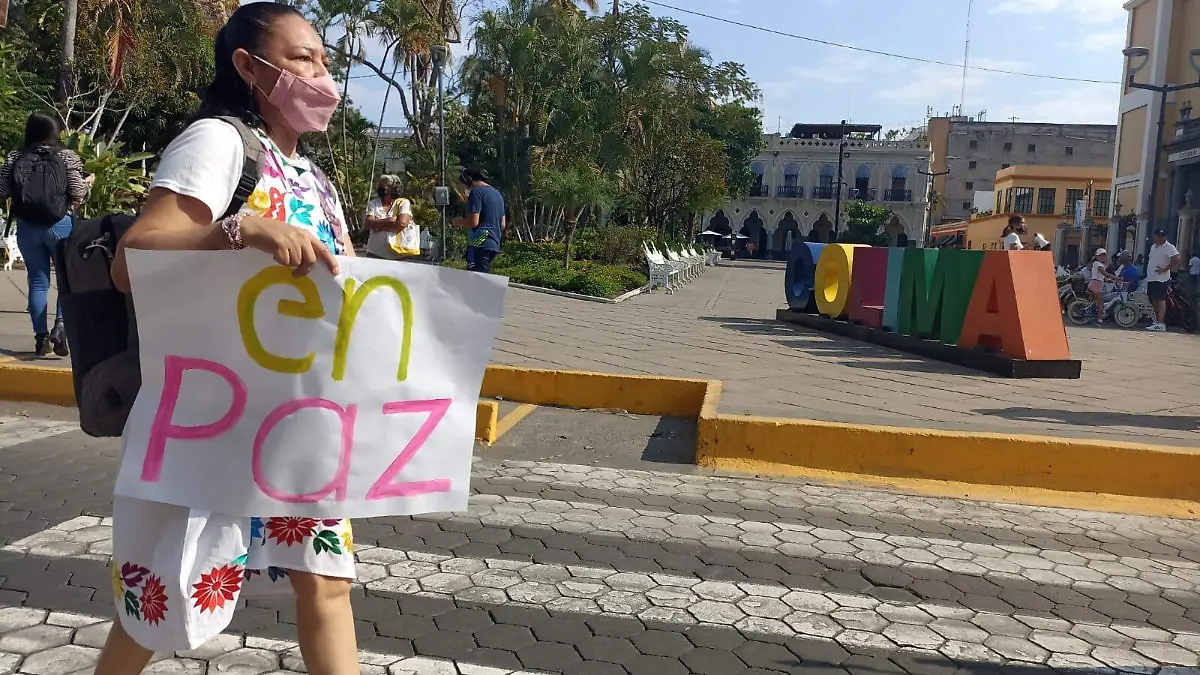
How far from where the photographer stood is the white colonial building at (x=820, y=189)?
2702 inches

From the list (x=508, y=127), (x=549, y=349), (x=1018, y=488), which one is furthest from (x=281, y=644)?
(x=508, y=127)

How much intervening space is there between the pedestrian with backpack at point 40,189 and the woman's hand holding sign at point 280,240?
16.7 ft

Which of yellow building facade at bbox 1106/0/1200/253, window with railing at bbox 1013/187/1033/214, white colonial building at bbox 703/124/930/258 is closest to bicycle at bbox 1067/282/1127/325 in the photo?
yellow building facade at bbox 1106/0/1200/253

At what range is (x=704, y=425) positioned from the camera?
17.2ft

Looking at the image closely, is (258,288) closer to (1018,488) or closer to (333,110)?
(333,110)

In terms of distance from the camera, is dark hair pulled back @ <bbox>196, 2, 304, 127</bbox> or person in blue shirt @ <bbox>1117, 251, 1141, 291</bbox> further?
person in blue shirt @ <bbox>1117, 251, 1141, 291</bbox>

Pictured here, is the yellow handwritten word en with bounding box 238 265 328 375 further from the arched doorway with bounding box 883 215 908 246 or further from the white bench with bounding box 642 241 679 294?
the arched doorway with bounding box 883 215 908 246

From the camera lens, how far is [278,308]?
1838mm

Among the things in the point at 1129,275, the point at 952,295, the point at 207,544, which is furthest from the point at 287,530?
the point at 1129,275

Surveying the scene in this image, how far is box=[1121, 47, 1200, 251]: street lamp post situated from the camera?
63.9 feet

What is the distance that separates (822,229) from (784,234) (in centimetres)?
291

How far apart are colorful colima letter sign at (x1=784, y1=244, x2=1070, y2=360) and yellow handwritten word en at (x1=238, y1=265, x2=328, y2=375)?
25.0 feet

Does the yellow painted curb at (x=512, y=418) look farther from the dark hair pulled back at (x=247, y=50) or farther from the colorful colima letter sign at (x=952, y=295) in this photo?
the colorful colima letter sign at (x=952, y=295)

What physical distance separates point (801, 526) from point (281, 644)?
2284mm
